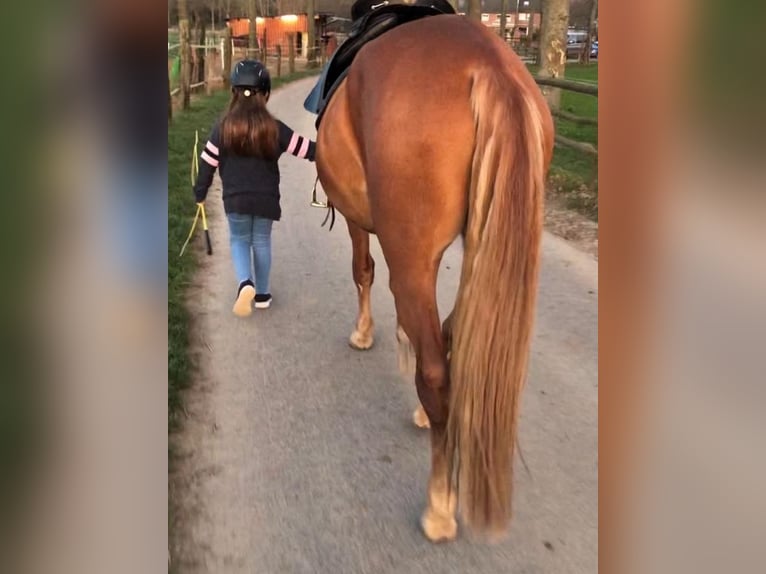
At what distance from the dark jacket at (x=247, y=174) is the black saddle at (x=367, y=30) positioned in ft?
1.35

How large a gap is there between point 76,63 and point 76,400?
333mm

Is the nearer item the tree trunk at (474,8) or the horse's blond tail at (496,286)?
the horse's blond tail at (496,286)

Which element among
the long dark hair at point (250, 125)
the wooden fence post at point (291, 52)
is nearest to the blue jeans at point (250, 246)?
the long dark hair at point (250, 125)

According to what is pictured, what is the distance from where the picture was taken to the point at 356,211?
2.18 m

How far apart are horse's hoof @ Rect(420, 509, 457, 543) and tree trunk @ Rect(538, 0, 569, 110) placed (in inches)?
55.9

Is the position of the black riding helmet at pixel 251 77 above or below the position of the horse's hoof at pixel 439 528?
above

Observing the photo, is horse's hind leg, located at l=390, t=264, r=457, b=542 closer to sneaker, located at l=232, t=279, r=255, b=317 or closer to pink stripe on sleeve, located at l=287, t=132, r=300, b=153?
pink stripe on sleeve, located at l=287, t=132, r=300, b=153

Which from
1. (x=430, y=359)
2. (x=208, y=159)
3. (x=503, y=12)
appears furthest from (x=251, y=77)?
(x=430, y=359)

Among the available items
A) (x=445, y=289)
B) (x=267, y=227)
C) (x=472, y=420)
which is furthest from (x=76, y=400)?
(x=267, y=227)

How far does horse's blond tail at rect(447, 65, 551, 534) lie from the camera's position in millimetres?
1484

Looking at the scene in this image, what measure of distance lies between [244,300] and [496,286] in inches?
82.3

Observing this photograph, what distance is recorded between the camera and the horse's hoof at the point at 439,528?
5.93 feet

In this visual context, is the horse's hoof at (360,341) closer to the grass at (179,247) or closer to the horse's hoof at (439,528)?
the grass at (179,247)

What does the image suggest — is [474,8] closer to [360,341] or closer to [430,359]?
[430,359]
